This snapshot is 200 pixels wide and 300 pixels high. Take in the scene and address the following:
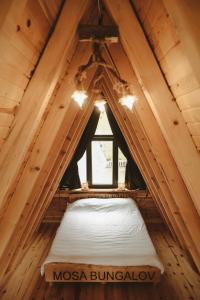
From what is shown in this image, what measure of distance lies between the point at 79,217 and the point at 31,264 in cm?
113

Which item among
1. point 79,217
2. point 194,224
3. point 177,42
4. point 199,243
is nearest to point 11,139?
point 177,42

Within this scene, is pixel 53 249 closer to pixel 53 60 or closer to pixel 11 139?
pixel 11 139

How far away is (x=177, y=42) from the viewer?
3.76 feet

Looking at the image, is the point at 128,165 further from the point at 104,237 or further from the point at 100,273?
the point at 100,273

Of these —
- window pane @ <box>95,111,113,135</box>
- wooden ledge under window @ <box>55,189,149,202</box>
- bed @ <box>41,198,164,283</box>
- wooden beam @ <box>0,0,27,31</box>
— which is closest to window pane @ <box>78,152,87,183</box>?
wooden ledge under window @ <box>55,189,149,202</box>

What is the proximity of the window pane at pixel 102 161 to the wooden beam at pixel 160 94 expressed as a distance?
4558mm

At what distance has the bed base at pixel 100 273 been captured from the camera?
3.34 meters

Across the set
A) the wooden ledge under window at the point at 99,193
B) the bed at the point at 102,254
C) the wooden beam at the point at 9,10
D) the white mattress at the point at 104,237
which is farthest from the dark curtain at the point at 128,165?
the wooden beam at the point at 9,10

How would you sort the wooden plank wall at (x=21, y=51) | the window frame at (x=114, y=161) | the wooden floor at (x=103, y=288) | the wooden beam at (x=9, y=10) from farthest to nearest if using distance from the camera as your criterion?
the window frame at (x=114, y=161)
the wooden floor at (x=103, y=288)
the wooden plank wall at (x=21, y=51)
the wooden beam at (x=9, y=10)

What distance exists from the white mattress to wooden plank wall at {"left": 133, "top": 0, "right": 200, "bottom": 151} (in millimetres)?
2507

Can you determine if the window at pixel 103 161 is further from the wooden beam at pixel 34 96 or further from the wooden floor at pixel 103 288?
the wooden beam at pixel 34 96

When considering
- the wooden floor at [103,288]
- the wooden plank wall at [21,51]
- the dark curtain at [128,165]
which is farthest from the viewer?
the dark curtain at [128,165]

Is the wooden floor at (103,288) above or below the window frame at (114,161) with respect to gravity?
below

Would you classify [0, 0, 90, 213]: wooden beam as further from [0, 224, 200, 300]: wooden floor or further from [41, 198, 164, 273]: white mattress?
[0, 224, 200, 300]: wooden floor
